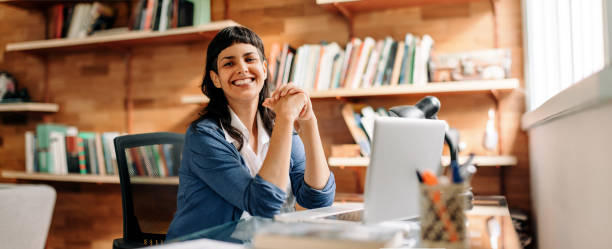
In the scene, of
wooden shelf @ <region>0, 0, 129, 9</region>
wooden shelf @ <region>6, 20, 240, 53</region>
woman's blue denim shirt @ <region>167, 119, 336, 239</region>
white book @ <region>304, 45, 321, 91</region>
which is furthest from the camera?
wooden shelf @ <region>0, 0, 129, 9</region>

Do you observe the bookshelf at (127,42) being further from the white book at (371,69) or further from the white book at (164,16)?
the white book at (371,69)

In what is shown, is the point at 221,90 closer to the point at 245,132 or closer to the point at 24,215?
the point at 245,132

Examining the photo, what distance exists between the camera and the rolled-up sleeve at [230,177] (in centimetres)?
121

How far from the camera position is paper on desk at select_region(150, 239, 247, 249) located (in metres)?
0.87

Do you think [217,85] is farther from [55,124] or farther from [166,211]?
[55,124]

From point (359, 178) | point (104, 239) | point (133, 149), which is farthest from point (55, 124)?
point (359, 178)

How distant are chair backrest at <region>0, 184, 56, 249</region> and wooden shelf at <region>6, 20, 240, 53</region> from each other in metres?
1.17

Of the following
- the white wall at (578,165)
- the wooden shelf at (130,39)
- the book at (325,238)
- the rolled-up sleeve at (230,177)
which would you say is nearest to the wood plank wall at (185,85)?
the wooden shelf at (130,39)

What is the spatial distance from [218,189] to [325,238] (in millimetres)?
614

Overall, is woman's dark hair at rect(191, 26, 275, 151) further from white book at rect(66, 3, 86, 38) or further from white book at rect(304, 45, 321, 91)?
white book at rect(66, 3, 86, 38)

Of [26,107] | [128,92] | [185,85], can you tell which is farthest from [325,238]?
[26,107]

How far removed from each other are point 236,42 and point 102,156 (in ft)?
5.93

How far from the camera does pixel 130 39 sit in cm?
293

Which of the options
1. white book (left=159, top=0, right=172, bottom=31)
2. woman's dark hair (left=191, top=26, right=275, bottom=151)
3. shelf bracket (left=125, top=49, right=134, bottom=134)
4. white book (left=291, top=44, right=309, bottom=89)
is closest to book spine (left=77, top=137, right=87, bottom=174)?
shelf bracket (left=125, top=49, right=134, bottom=134)
